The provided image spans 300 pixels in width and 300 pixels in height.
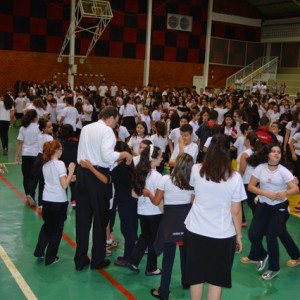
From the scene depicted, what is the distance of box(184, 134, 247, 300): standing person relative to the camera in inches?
134

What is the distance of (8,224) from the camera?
20.8 ft

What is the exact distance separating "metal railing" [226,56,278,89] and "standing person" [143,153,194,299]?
21997 mm

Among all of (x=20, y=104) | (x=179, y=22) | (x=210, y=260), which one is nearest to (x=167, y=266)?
(x=210, y=260)

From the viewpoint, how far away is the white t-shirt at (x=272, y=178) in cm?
472

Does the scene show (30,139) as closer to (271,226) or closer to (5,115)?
(271,226)

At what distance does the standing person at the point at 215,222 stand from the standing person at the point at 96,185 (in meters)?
1.40

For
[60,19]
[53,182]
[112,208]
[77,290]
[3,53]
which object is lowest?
[77,290]

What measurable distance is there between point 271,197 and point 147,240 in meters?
1.34

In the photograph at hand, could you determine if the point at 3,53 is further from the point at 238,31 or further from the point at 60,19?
the point at 238,31

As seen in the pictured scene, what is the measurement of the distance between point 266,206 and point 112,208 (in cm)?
173

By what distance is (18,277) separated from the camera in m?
4.71

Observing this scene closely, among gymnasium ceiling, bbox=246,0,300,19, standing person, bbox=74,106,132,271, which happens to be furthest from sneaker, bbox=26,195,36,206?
gymnasium ceiling, bbox=246,0,300,19

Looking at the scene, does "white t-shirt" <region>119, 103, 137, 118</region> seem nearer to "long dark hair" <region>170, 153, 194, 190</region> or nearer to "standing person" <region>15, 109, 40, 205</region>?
"standing person" <region>15, 109, 40, 205</region>

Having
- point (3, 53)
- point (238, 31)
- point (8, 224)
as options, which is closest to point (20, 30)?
point (3, 53)
